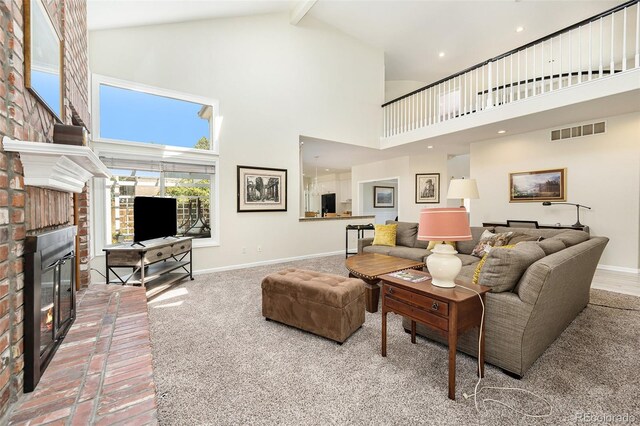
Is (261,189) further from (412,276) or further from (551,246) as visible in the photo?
(551,246)

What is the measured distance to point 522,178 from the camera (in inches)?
219

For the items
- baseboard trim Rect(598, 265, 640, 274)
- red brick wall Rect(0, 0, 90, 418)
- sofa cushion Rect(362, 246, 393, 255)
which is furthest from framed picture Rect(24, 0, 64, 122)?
baseboard trim Rect(598, 265, 640, 274)

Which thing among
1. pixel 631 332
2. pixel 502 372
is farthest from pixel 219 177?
pixel 631 332

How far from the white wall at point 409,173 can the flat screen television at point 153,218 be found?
5.80 m

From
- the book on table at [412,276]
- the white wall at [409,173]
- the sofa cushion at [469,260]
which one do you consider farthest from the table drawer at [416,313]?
the white wall at [409,173]

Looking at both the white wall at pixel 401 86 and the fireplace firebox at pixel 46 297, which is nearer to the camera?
the fireplace firebox at pixel 46 297

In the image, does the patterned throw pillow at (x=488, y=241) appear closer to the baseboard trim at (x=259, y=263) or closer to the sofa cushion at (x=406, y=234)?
the sofa cushion at (x=406, y=234)

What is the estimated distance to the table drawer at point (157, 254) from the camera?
3363 mm

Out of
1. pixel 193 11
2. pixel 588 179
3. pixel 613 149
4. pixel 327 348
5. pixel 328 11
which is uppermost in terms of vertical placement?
pixel 328 11

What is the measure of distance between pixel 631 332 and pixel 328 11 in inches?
262

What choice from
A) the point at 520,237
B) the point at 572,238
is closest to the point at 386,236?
the point at 520,237

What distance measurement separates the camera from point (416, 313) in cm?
185

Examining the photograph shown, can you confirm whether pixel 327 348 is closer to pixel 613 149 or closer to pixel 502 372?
pixel 502 372

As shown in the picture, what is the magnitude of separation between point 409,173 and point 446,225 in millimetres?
6383
